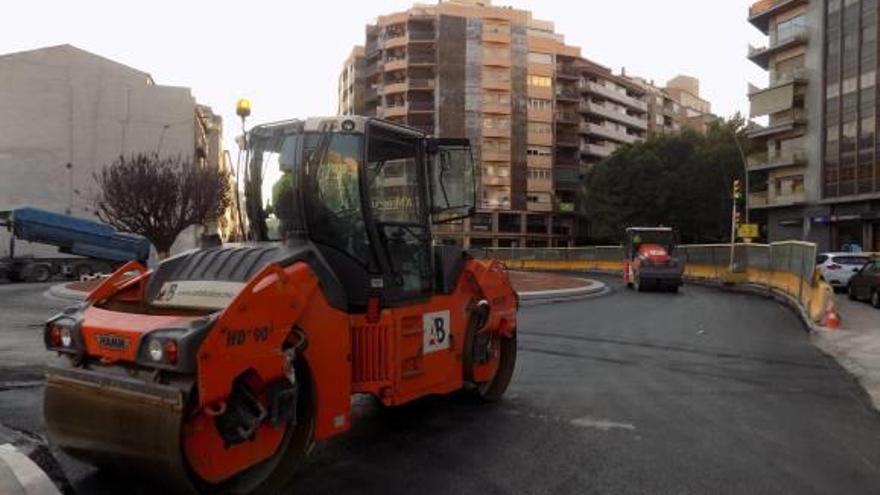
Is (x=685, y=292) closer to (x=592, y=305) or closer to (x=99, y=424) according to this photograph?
(x=592, y=305)

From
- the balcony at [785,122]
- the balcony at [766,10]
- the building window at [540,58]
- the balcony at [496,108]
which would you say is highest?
the building window at [540,58]

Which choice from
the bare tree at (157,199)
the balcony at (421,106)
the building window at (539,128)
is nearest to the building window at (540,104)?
the building window at (539,128)

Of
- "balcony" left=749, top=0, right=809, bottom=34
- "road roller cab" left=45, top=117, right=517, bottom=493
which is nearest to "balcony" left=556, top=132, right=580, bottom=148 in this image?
"balcony" left=749, top=0, right=809, bottom=34


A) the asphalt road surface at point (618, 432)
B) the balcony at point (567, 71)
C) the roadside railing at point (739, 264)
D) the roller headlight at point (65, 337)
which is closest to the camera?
the roller headlight at point (65, 337)

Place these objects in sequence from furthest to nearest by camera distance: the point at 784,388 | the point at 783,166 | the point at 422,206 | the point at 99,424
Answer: the point at 783,166, the point at 784,388, the point at 422,206, the point at 99,424

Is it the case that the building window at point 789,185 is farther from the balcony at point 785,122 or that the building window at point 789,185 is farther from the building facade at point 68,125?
the building facade at point 68,125

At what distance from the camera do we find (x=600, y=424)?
784 centimetres

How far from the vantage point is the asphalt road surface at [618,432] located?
19.5ft

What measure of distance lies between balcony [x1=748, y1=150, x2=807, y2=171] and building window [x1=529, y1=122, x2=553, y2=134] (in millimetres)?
32945

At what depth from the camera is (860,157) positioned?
53.1m

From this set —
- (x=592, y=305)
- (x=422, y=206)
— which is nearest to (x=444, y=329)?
(x=422, y=206)

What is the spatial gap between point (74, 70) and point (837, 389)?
195 ft

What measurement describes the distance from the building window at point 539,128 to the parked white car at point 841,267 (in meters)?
Result: 68.4

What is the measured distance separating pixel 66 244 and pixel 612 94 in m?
83.0
